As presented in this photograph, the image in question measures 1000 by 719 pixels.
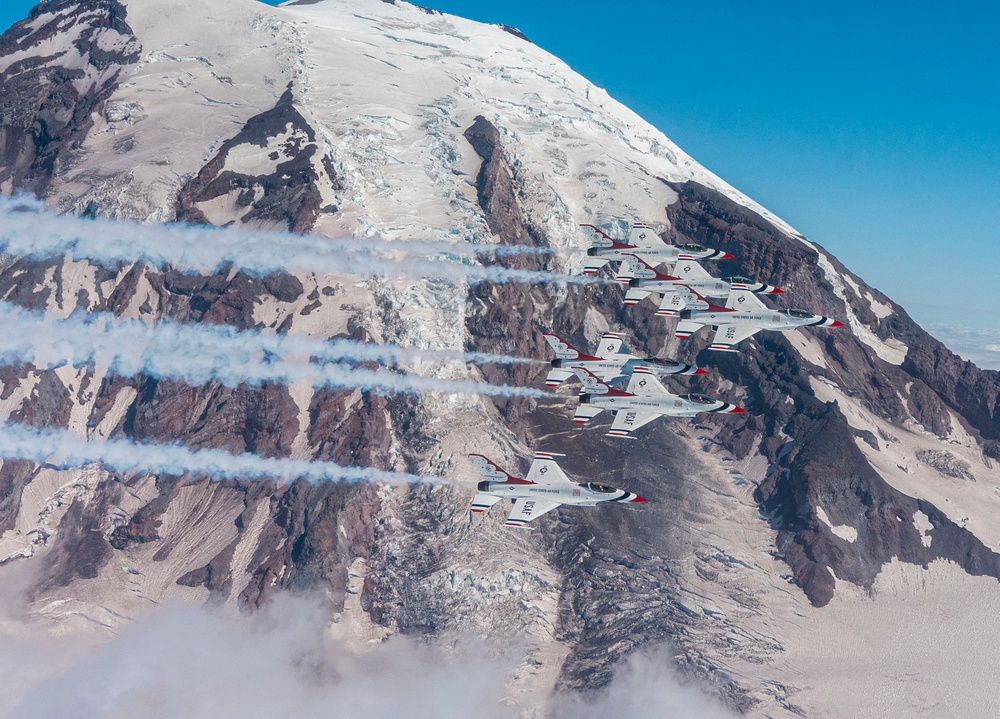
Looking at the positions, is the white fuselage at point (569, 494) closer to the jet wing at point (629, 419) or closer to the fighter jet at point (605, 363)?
the jet wing at point (629, 419)

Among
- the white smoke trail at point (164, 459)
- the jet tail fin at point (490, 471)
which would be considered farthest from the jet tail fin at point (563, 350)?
the white smoke trail at point (164, 459)

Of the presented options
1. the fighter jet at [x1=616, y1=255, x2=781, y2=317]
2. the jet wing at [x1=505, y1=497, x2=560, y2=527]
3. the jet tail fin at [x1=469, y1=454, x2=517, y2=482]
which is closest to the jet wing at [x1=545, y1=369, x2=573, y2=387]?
the jet tail fin at [x1=469, y1=454, x2=517, y2=482]

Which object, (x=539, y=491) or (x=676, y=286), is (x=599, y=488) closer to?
(x=539, y=491)

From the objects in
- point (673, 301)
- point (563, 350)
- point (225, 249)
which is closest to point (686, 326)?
point (673, 301)

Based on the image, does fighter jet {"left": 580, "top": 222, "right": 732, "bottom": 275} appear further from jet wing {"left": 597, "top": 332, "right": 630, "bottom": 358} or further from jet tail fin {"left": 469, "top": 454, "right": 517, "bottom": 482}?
jet tail fin {"left": 469, "top": 454, "right": 517, "bottom": 482}

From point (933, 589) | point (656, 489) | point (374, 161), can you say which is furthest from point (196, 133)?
point (933, 589)

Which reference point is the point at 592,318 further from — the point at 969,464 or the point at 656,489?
the point at 969,464
